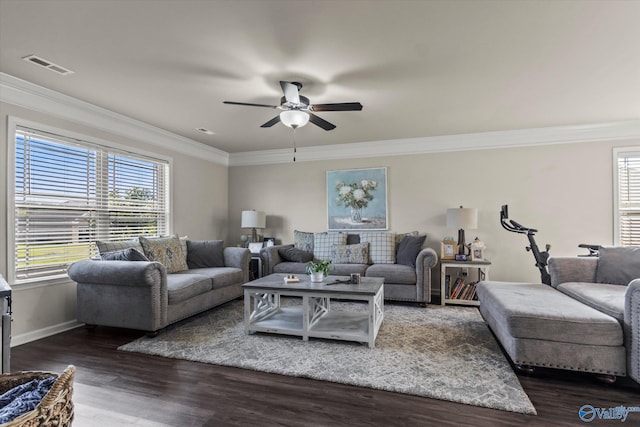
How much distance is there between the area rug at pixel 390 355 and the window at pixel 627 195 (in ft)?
8.38

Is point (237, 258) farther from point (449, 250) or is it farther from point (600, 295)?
point (600, 295)

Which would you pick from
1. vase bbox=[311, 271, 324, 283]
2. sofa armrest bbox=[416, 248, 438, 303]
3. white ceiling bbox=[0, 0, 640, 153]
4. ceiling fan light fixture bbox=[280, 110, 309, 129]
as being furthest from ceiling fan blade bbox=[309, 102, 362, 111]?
sofa armrest bbox=[416, 248, 438, 303]

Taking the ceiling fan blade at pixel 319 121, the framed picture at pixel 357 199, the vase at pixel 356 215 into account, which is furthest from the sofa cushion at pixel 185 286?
the vase at pixel 356 215

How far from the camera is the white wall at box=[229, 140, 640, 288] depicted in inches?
180

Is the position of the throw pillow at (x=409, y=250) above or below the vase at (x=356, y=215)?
below

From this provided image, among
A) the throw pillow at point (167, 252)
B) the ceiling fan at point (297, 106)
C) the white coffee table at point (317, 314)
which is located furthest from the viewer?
the throw pillow at point (167, 252)

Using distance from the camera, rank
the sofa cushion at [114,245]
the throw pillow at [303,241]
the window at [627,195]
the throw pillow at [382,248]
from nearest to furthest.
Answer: the sofa cushion at [114,245], the window at [627,195], the throw pillow at [382,248], the throw pillow at [303,241]

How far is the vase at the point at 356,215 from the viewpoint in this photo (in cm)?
554

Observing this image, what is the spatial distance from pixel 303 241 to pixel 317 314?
6.53ft

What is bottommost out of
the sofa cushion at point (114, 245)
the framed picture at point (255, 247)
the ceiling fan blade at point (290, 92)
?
the framed picture at point (255, 247)

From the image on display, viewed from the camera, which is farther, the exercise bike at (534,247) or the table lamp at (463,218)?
the table lamp at (463,218)

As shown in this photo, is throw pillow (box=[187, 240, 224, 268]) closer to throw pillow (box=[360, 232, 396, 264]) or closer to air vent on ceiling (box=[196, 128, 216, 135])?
air vent on ceiling (box=[196, 128, 216, 135])

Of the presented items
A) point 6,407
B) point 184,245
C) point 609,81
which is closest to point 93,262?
point 184,245

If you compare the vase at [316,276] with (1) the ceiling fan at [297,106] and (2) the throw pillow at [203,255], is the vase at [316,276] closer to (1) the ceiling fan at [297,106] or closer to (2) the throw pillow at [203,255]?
(1) the ceiling fan at [297,106]
